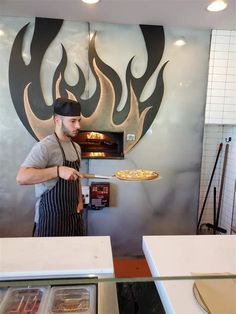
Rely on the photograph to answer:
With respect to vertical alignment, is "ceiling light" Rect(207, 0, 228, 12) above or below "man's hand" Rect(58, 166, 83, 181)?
above

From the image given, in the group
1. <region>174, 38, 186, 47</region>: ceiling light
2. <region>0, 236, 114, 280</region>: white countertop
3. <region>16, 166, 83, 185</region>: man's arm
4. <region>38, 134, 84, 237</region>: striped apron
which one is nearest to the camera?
<region>0, 236, 114, 280</region>: white countertop

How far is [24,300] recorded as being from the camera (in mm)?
778

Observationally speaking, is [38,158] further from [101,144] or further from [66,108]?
[101,144]

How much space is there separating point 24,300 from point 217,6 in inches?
85.5

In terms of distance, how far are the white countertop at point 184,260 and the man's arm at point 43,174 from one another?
23.1 inches

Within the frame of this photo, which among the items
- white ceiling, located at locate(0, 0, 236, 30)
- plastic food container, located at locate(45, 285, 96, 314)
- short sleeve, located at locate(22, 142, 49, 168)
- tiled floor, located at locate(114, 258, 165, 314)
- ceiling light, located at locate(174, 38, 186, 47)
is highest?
white ceiling, located at locate(0, 0, 236, 30)

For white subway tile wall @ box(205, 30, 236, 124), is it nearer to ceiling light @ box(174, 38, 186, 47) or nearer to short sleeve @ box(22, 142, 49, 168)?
ceiling light @ box(174, 38, 186, 47)

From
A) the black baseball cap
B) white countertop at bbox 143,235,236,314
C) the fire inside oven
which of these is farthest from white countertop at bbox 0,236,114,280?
the fire inside oven

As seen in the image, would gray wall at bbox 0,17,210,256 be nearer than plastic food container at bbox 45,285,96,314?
No

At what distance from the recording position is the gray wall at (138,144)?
232 centimetres

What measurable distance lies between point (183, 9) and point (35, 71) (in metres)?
1.31

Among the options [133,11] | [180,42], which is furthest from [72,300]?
[180,42]

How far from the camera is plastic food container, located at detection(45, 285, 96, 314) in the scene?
0.77 meters

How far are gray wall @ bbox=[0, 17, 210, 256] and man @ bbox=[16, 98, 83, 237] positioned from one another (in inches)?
28.0
